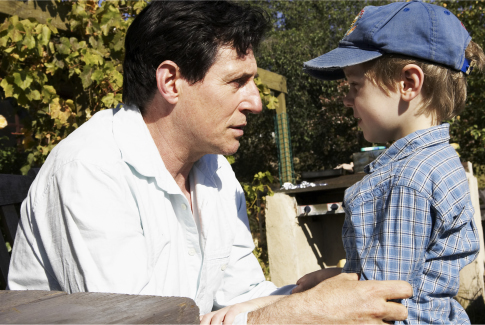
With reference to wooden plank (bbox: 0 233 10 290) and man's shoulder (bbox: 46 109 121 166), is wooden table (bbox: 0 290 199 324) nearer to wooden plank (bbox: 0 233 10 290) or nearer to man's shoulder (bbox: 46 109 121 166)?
man's shoulder (bbox: 46 109 121 166)

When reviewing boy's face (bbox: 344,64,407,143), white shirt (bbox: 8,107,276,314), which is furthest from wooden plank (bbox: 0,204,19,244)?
boy's face (bbox: 344,64,407,143)

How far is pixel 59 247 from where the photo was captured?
140 centimetres

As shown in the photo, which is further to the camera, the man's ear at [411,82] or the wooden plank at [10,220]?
the wooden plank at [10,220]

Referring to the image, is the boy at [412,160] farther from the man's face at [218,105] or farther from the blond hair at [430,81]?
the man's face at [218,105]

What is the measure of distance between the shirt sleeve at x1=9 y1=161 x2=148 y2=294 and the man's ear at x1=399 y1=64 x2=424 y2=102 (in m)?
0.98

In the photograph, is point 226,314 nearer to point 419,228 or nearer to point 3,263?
point 419,228

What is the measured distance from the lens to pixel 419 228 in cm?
138

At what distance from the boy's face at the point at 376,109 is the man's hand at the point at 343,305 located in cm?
53

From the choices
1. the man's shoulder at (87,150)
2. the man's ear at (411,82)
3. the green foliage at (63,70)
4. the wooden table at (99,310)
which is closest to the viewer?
the wooden table at (99,310)

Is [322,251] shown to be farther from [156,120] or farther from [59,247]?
[59,247]

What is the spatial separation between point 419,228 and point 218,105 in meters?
0.89

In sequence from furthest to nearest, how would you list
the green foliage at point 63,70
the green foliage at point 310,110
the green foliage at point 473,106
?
the green foliage at point 310,110, the green foliage at point 473,106, the green foliage at point 63,70

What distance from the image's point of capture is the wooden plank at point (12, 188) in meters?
1.94

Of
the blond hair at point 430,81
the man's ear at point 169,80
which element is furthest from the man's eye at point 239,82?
the blond hair at point 430,81
